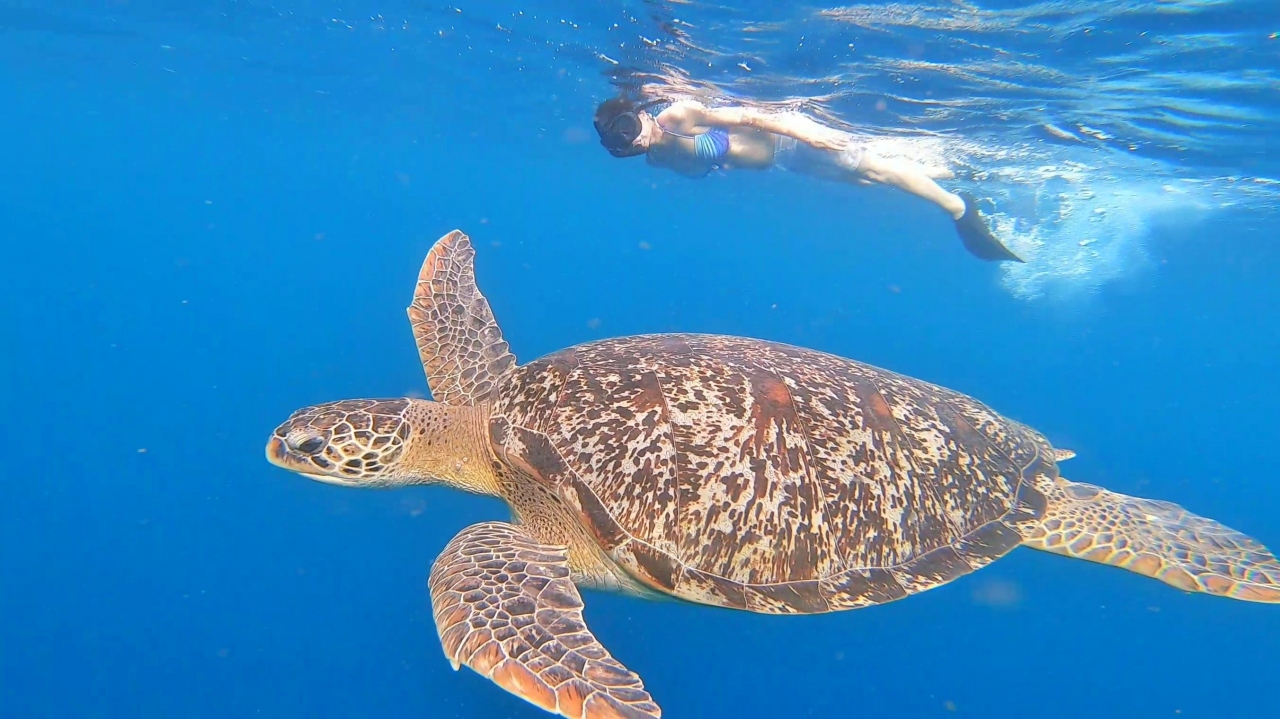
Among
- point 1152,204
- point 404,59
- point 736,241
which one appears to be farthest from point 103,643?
point 736,241

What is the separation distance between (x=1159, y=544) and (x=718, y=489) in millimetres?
2793

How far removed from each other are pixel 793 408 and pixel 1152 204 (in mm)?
16878

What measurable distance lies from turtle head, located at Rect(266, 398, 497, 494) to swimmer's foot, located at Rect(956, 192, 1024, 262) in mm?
8597

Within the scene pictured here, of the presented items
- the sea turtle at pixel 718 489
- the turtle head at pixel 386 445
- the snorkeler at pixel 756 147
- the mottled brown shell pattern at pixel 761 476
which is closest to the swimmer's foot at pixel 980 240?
the snorkeler at pixel 756 147

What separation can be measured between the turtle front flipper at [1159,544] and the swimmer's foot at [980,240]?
6.15 metres

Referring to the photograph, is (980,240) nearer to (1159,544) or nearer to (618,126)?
(618,126)

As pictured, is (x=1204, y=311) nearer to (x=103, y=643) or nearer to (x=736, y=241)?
(x=736, y=241)

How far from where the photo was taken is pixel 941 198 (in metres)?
11.0

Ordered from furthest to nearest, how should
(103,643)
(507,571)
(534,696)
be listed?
(103,643) → (507,571) → (534,696)

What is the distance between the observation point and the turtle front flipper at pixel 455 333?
4414 millimetres

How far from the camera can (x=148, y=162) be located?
54.2 metres

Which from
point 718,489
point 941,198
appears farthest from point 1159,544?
point 941,198

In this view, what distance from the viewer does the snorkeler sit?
25.6 ft

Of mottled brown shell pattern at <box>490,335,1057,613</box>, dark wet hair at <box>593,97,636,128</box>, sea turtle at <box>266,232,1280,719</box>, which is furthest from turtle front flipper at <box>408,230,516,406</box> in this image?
dark wet hair at <box>593,97,636,128</box>
